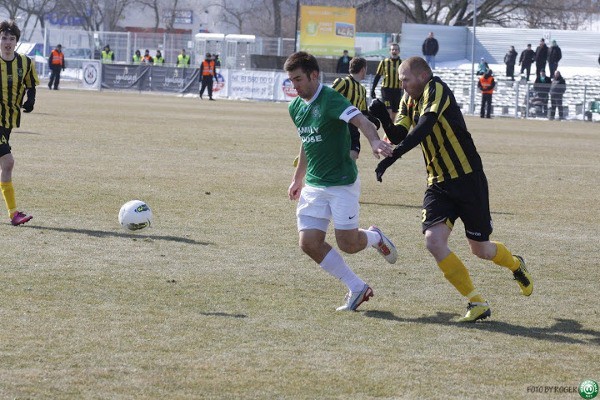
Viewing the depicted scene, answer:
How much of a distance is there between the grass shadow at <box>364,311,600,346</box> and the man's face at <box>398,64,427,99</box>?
1469 mm

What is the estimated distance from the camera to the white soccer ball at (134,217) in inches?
376

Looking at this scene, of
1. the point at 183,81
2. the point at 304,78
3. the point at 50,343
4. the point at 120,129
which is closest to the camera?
the point at 50,343

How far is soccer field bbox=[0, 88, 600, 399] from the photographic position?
535 cm

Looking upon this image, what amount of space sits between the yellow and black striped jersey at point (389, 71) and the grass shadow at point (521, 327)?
13.8m

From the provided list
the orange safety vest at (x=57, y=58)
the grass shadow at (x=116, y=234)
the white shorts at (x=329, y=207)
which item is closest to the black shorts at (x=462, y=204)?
the white shorts at (x=329, y=207)

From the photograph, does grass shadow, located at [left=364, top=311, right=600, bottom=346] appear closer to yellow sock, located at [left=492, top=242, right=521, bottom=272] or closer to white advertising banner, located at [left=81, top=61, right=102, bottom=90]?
yellow sock, located at [left=492, top=242, right=521, bottom=272]

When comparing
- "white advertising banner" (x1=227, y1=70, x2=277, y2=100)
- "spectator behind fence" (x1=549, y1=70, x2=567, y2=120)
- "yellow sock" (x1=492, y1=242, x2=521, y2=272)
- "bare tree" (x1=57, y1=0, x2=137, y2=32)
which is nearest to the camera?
"yellow sock" (x1=492, y1=242, x2=521, y2=272)

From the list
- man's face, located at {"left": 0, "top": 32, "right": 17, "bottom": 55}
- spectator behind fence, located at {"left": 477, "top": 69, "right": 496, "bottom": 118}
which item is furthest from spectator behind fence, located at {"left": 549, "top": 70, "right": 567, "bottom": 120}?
man's face, located at {"left": 0, "top": 32, "right": 17, "bottom": 55}

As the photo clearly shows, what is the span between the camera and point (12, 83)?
10688mm

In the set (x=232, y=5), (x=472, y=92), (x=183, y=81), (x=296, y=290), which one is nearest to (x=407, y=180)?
(x=296, y=290)

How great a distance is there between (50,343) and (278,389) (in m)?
1.46

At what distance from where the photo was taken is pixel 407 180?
16.2 m

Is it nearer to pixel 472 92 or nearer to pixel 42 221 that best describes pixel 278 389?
pixel 42 221

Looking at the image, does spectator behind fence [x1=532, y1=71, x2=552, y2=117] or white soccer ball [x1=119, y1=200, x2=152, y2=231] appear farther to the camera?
spectator behind fence [x1=532, y1=71, x2=552, y2=117]
